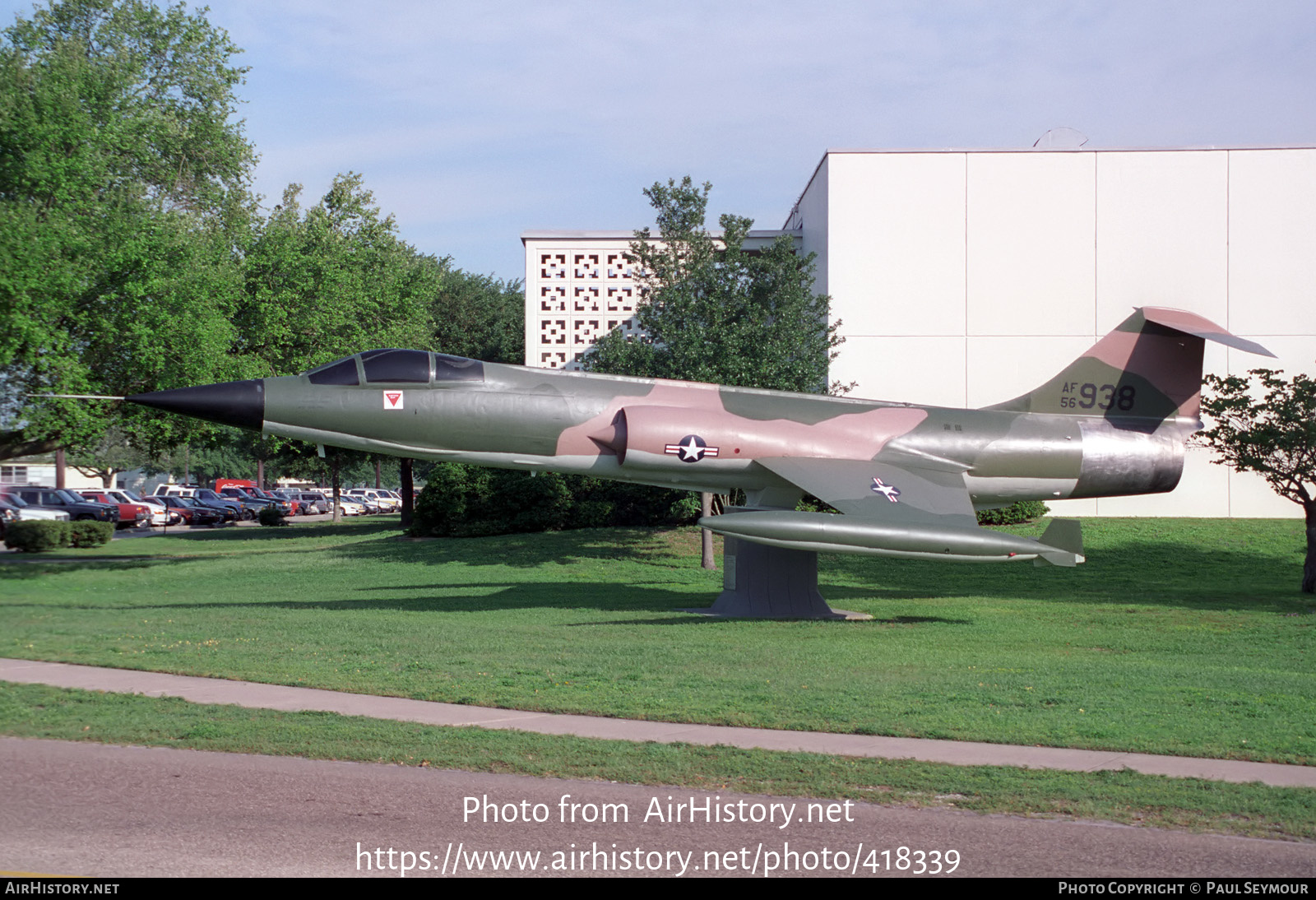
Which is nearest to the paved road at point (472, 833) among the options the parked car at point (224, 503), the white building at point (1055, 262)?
the white building at point (1055, 262)

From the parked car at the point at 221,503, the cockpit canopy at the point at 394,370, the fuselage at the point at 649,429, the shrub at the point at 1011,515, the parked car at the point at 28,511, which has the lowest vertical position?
the parked car at the point at 221,503

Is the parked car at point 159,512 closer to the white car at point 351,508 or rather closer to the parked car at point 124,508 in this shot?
the parked car at point 124,508

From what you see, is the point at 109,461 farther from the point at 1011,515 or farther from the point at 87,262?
the point at 1011,515

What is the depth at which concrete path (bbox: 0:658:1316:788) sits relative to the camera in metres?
8.11

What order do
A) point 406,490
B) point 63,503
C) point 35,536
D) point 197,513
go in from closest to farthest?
1. point 35,536
2. point 63,503
3. point 406,490
4. point 197,513

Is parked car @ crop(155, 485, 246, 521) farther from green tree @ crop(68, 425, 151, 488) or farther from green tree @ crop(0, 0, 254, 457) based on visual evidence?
green tree @ crop(0, 0, 254, 457)

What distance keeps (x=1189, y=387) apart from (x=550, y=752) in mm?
15440

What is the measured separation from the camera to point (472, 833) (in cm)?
637

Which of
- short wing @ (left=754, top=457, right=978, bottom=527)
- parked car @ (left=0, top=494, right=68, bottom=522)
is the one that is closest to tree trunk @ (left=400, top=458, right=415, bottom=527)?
parked car @ (left=0, top=494, right=68, bottom=522)

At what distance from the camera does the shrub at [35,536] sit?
34156 millimetres

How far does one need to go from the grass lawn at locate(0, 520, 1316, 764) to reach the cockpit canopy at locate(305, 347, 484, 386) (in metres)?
3.74

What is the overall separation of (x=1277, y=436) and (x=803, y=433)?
30.7 ft

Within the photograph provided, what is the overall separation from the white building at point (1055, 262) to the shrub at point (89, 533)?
84.4ft

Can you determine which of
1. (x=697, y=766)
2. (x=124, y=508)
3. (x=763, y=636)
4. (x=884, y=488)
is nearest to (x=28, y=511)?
(x=124, y=508)
